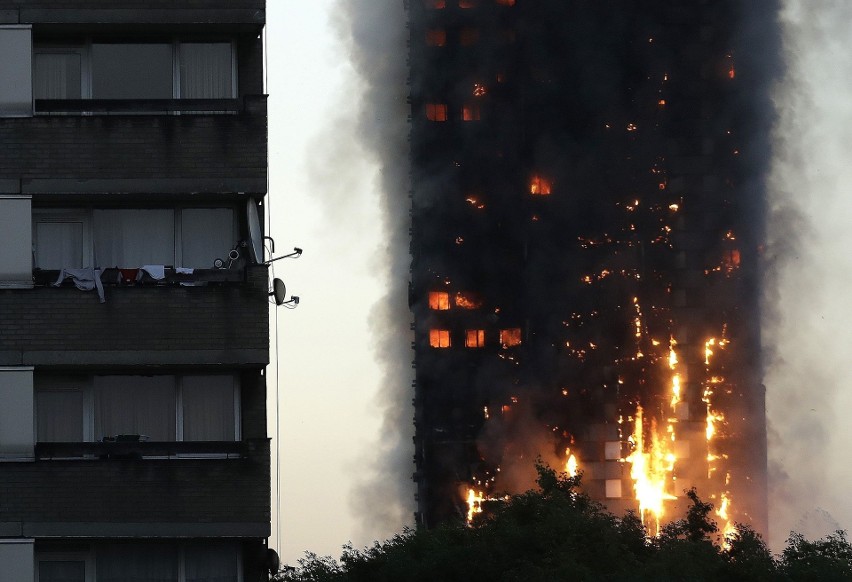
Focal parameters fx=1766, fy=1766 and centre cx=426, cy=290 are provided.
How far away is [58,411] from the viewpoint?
29078mm

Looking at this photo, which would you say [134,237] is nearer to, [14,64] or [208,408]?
[208,408]

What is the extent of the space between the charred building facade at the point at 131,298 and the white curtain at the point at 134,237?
3 cm

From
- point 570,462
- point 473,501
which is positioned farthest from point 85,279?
point 570,462

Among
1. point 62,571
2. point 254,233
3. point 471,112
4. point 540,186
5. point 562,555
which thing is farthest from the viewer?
point 540,186

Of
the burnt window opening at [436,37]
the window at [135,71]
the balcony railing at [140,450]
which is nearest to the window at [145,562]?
the balcony railing at [140,450]

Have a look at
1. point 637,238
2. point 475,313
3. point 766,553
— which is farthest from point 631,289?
point 766,553

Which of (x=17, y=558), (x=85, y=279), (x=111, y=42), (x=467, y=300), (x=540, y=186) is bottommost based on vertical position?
(x=17, y=558)

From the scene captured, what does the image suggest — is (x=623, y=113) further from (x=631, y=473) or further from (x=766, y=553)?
(x=766, y=553)

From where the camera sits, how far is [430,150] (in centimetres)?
8262

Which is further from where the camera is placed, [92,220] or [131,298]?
[92,220]

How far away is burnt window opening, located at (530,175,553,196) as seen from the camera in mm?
82438

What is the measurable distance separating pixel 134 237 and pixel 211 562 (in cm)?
557

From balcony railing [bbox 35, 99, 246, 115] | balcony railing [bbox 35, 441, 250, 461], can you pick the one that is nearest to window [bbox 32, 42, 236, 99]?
balcony railing [bbox 35, 99, 246, 115]

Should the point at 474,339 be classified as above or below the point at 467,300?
below
